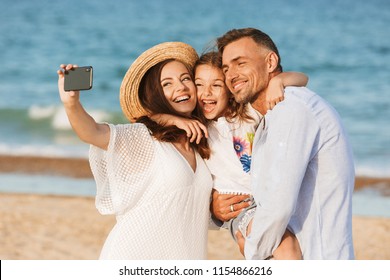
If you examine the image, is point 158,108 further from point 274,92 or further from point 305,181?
point 305,181

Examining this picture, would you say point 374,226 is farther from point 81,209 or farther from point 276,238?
point 276,238

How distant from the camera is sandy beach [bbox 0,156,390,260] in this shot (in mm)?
7477

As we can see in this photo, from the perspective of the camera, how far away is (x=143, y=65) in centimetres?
412

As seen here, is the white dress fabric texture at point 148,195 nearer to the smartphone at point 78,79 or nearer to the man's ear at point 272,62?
the smartphone at point 78,79

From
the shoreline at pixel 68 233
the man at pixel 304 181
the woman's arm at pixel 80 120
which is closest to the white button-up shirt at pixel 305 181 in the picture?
the man at pixel 304 181

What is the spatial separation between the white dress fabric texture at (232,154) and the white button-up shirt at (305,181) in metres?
0.79

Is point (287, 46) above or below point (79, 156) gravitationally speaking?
above

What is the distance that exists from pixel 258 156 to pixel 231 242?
4.75 meters

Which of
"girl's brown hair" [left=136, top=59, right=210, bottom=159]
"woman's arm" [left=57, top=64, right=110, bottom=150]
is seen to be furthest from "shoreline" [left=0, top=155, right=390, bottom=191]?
"woman's arm" [left=57, top=64, right=110, bottom=150]

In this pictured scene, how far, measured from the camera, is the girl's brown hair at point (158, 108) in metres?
3.85

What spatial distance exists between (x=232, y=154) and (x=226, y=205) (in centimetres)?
30

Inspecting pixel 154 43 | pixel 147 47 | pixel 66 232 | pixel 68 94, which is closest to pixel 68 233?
pixel 66 232
